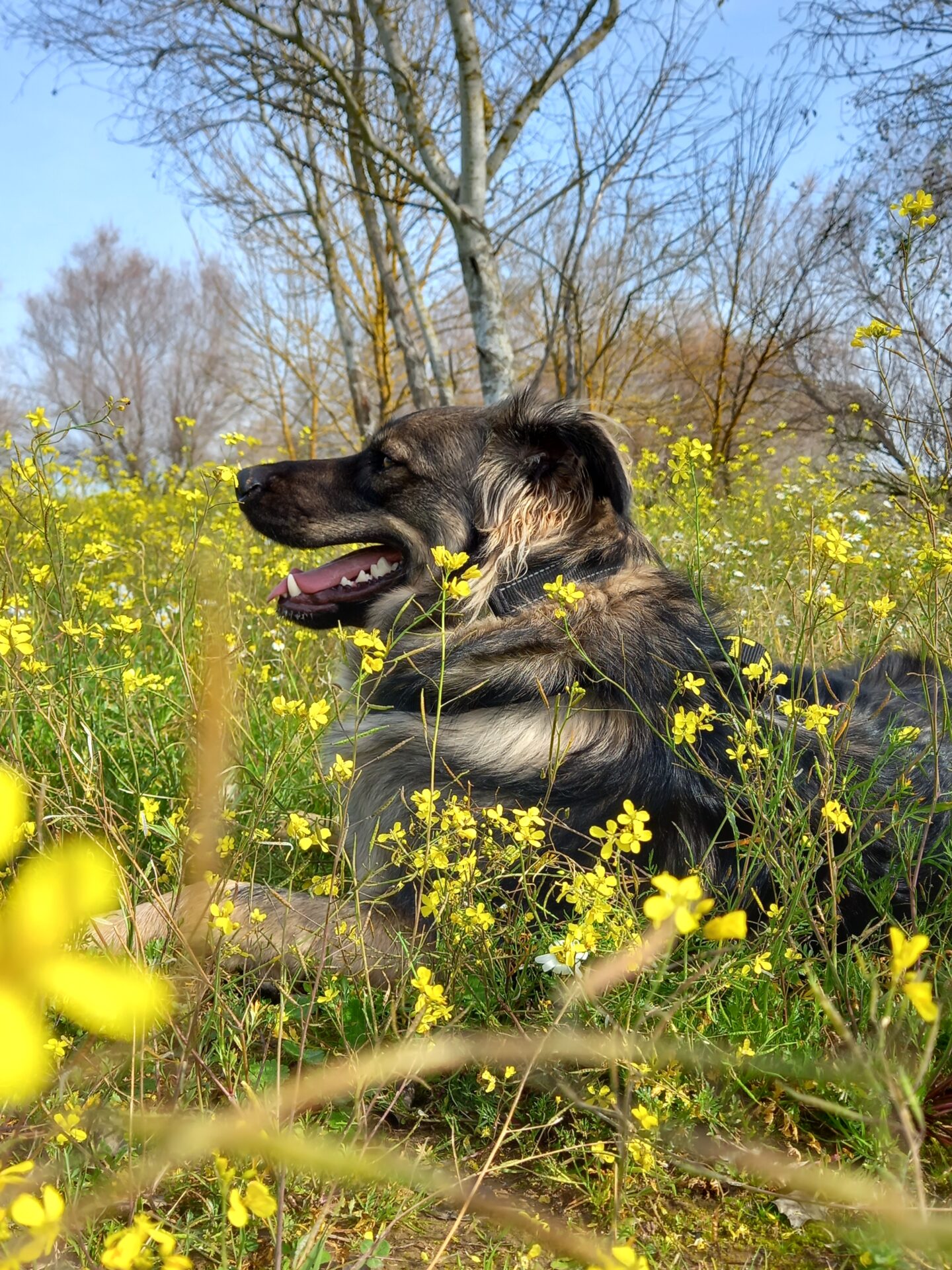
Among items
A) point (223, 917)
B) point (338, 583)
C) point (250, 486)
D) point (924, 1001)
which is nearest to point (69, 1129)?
point (223, 917)

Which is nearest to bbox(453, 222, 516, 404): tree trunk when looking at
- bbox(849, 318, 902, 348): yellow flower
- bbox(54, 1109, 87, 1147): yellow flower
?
bbox(849, 318, 902, 348): yellow flower

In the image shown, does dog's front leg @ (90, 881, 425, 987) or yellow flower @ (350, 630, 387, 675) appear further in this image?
dog's front leg @ (90, 881, 425, 987)

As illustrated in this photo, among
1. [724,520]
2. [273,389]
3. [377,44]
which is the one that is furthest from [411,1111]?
[273,389]

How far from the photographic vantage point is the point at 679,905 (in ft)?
2.07

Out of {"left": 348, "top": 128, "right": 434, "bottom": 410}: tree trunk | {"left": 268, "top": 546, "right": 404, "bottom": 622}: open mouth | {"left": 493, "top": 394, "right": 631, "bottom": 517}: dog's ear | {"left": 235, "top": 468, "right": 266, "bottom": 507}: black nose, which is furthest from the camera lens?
{"left": 348, "top": 128, "right": 434, "bottom": 410}: tree trunk

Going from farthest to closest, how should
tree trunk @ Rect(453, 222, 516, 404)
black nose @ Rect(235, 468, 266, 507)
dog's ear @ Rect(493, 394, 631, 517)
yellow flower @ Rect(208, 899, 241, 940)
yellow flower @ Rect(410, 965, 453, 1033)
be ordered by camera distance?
1. tree trunk @ Rect(453, 222, 516, 404)
2. black nose @ Rect(235, 468, 266, 507)
3. dog's ear @ Rect(493, 394, 631, 517)
4. yellow flower @ Rect(410, 965, 453, 1033)
5. yellow flower @ Rect(208, 899, 241, 940)

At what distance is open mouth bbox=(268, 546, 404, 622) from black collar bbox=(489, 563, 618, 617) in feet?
2.21

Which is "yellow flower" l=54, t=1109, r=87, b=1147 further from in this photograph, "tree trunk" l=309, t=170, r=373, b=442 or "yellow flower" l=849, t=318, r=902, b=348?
"tree trunk" l=309, t=170, r=373, b=442

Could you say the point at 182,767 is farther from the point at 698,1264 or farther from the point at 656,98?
the point at 656,98

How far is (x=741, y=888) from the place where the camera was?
1.86 meters

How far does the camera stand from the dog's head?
3018mm

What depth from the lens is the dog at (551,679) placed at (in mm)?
2072

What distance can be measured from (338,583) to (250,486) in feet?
1.82

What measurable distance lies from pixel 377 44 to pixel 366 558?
24.7ft
